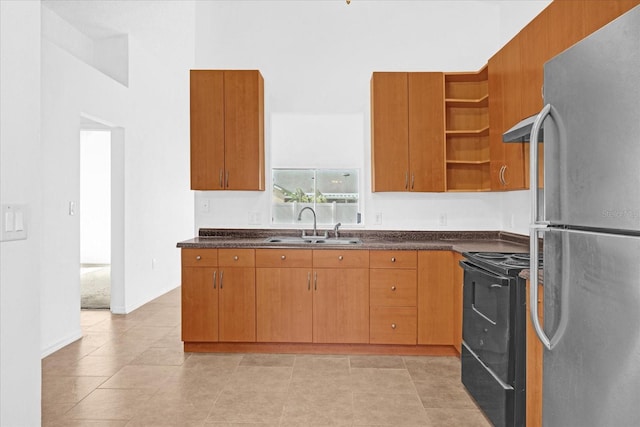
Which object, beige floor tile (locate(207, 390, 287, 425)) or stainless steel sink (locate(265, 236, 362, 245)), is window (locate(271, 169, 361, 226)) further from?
beige floor tile (locate(207, 390, 287, 425))

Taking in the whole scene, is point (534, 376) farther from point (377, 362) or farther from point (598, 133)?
point (377, 362)

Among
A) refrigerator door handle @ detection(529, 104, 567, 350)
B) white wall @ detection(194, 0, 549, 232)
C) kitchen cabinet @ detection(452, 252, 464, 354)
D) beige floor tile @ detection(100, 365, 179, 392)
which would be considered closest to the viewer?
refrigerator door handle @ detection(529, 104, 567, 350)

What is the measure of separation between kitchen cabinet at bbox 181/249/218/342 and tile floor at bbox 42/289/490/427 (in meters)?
0.20

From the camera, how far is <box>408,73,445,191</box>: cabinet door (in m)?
3.85

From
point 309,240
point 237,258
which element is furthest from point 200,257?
point 309,240

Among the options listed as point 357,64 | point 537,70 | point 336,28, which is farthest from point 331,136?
point 537,70

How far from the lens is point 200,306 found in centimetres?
366

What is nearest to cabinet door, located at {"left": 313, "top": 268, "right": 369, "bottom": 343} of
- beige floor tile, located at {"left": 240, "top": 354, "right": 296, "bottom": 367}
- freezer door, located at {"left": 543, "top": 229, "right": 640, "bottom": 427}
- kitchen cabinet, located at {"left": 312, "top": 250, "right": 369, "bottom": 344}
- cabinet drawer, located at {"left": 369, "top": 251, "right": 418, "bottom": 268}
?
kitchen cabinet, located at {"left": 312, "top": 250, "right": 369, "bottom": 344}

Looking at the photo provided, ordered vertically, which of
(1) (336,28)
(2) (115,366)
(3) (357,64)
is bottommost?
(2) (115,366)

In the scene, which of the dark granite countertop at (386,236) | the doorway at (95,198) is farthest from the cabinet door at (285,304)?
the doorway at (95,198)

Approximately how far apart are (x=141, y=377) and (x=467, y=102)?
351cm

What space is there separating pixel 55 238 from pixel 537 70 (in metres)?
4.08

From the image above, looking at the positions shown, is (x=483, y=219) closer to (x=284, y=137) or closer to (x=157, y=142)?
(x=284, y=137)

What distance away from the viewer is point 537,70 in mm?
2607
